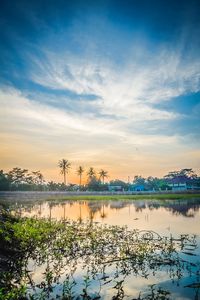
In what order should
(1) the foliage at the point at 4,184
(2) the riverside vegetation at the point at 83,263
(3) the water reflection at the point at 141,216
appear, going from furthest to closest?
(1) the foliage at the point at 4,184 → (3) the water reflection at the point at 141,216 → (2) the riverside vegetation at the point at 83,263

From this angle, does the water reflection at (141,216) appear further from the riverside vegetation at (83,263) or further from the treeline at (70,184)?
the treeline at (70,184)

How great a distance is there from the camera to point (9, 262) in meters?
10.6

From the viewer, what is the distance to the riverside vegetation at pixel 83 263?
801 cm

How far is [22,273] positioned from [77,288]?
2423 mm

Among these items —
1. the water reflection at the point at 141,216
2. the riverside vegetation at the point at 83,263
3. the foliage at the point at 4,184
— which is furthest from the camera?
the foliage at the point at 4,184

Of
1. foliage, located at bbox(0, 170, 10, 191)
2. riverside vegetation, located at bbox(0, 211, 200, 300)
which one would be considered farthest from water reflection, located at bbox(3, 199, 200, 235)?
foliage, located at bbox(0, 170, 10, 191)

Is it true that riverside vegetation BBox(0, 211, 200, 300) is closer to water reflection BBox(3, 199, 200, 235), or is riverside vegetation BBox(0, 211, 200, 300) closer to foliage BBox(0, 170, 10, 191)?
water reflection BBox(3, 199, 200, 235)

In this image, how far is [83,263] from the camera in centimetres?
1108

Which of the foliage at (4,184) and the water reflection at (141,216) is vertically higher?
the foliage at (4,184)

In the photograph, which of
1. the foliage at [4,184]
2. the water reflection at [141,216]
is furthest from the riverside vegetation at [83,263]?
the foliage at [4,184]

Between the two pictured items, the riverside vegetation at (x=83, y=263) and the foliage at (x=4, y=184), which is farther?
the foliage at (x=4, y=184)

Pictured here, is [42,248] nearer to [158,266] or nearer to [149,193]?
[158,266]

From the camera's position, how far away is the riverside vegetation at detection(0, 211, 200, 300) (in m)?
8.01

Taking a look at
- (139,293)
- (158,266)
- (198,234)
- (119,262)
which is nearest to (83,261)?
(119,262)
